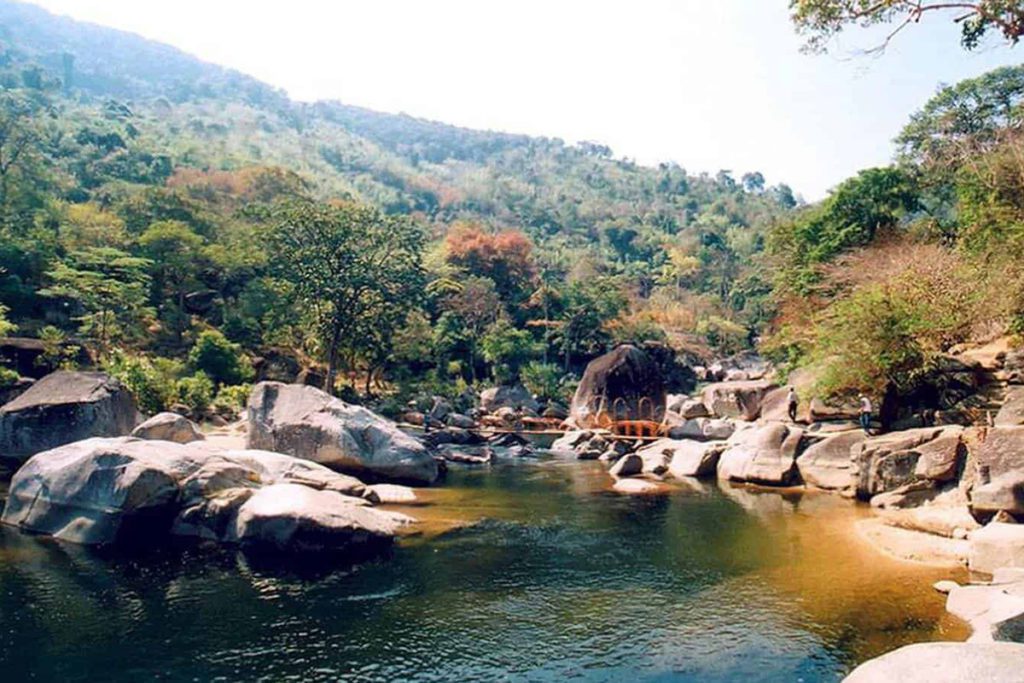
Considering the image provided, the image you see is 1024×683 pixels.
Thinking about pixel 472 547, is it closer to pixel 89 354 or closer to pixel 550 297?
pixel 89 354

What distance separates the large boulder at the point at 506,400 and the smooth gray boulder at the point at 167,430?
23.8 m

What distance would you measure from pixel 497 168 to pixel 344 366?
478 feet

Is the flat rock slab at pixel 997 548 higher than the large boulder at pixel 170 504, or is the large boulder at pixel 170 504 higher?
the flat rock slab at pixel 997 548

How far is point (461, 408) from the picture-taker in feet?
150

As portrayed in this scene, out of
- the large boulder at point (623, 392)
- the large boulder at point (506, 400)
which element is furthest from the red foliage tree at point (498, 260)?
the large boulder at point (623, 392)

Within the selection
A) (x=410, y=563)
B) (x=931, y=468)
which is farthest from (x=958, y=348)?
(x=410, y=563)

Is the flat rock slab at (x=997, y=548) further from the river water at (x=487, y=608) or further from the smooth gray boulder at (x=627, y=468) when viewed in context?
the smooth gray boulder at (x=627, y=468)

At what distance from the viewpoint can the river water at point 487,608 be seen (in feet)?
35.1

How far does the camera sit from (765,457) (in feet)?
82.3

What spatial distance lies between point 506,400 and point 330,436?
2521cm

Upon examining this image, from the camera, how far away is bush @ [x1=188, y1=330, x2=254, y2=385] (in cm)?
4019

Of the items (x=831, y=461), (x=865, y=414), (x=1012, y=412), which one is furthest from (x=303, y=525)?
(x=865, y=414)

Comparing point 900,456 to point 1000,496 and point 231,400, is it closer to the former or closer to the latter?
point 1000,496

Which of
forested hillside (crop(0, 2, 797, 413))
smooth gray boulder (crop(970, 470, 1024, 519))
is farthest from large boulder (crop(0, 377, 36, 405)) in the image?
smooth gray boulder (crop(970, 470, 1024, 519))
